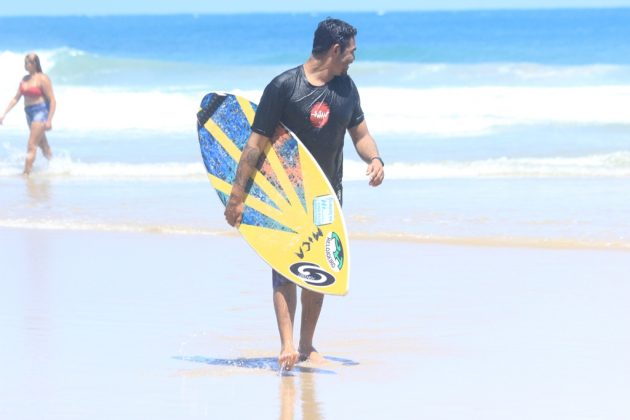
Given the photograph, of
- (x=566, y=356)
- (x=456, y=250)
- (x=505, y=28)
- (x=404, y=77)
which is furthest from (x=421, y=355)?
(x=505, y=28)

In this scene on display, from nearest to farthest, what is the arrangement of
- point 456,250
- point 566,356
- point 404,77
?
point 566,356 < point 456,250 < point 404,77

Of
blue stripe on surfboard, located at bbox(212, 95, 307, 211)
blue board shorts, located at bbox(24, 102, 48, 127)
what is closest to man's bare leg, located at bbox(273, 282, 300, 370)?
blue stripe on surfboard, located at bbox(212, 95, 307, 211)

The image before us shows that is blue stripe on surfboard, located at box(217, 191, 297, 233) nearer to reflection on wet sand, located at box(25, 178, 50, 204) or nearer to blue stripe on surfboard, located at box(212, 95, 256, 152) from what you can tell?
blue stripe on surfboard, located at box(212, 95, 256, 152)

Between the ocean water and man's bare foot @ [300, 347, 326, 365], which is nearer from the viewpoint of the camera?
man's bare foot @ [300, 347, 326, 365]

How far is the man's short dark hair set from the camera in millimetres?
4527

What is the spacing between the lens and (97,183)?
11211 millimetres

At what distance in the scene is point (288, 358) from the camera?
15.0 feet

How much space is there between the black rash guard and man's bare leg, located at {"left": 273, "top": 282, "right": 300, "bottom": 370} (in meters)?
0.46

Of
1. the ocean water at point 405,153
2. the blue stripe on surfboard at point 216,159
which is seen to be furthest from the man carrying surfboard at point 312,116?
the ocean water at point 405,153

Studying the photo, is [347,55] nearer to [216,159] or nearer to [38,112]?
[216,159]

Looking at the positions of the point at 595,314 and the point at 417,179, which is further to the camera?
the point at 417,179

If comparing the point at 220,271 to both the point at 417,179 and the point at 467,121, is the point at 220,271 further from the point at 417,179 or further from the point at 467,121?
the point at 467,121

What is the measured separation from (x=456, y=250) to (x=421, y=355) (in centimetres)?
260

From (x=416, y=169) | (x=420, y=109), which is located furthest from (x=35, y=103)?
(x=420, y=109)
